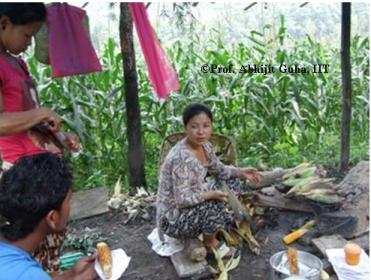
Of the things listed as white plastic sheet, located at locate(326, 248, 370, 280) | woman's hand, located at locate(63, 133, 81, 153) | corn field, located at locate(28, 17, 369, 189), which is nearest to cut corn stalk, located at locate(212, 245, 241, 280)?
white plastic sheet, located at locate(326, 248, 370, 280)

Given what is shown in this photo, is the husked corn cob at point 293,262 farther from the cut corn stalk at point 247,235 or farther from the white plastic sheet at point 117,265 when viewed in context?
the white plastic sheet at point 117,265

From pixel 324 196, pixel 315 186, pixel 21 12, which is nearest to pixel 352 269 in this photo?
pixel 324 196

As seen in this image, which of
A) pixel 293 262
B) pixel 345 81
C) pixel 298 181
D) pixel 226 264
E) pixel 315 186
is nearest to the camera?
pixel 293 262

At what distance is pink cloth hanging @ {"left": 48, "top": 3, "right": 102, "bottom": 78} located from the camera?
254 cm

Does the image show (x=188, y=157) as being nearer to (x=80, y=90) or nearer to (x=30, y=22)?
(x=30, y=22)

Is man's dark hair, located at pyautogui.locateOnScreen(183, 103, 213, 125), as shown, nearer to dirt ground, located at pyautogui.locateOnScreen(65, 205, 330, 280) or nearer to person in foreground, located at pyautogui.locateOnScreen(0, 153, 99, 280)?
dirt ground, located at pyautogui.locateOnScreen(65, 205, 330, 280)

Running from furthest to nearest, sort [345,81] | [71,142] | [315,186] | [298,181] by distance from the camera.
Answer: [345,81], [298,181], [315,186], [71,142]

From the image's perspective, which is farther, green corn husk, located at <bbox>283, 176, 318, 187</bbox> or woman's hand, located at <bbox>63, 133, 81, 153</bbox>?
green corn husk, located at <bbox>283, 176, 318, 187</bbox>

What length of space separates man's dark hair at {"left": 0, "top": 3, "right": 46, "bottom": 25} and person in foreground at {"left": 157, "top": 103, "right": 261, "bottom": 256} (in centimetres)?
111

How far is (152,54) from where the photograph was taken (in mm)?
2451

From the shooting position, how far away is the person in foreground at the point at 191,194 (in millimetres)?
2619

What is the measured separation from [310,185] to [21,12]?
7.41 ft

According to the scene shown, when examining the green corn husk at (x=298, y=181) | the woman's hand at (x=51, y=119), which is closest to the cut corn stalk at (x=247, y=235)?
the green corn husk at (x=298, y=181)

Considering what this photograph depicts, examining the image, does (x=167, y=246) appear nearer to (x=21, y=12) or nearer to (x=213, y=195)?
(x=213, y=195)
